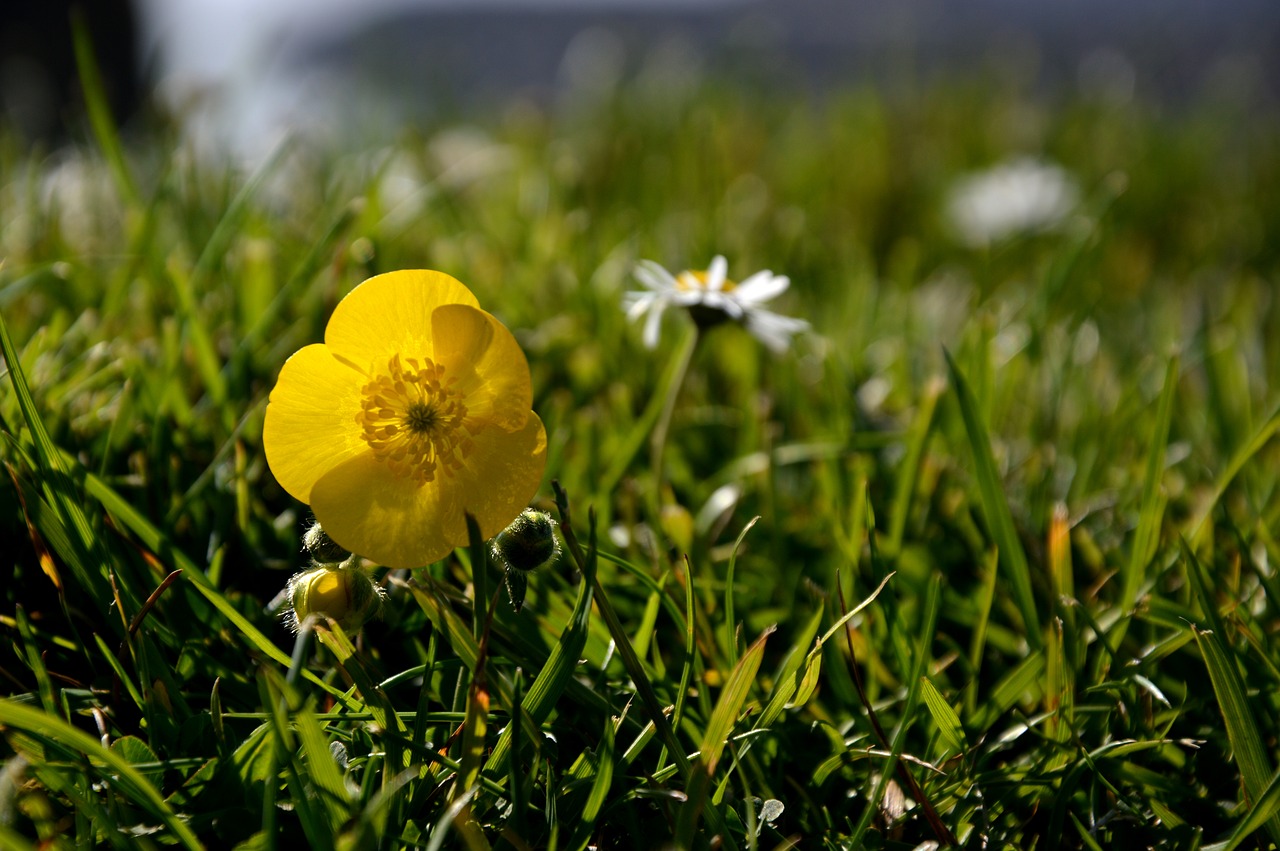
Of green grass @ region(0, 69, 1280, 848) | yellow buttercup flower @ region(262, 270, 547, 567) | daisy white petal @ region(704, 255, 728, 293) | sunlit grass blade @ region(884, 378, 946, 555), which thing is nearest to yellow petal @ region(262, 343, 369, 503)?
yellow buttercup flower @ region(262, 270, 547, 567)

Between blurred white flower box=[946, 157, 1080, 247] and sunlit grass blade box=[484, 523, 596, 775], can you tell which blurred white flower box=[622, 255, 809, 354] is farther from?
blurred white flower box=[946, 157, 1080, 247]

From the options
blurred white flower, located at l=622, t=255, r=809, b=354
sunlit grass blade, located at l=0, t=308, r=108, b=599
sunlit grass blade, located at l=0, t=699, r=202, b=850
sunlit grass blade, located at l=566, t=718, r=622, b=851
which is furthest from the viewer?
blurred white flower, located at l=622, t=255, r=809, b=354

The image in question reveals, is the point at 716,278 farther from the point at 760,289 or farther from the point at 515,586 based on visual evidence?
the point at 515,586

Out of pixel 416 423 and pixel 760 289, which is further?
pixel 760 289

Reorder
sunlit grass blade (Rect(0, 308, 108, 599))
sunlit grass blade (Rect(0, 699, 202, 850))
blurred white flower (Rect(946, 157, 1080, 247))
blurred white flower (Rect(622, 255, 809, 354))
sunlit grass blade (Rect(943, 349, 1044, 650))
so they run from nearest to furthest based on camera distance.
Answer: sunlit grass blade (Rect(0, 699, 202, 850)) → sunlit grass blade (Rect(0, 308, 108, 599)) → sunlit grass blade (Rect(943, 349, 1044, 650)) → blurred white flower (Rect(622, 255, 809, 354)) → blurred white flower (Rect(946, 157, 1080, 247))

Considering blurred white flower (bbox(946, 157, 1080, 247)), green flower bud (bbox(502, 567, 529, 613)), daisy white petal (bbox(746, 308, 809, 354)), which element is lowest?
blurred white flower (bbox(946, 157, 1080, 247))

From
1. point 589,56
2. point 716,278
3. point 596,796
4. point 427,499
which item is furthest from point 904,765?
point 589,56
